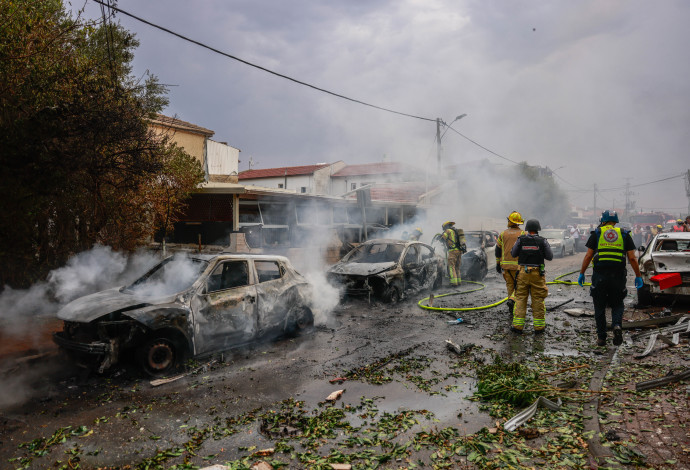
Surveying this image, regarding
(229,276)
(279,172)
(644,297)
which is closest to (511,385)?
(229,276)

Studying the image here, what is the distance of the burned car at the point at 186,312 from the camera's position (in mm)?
4930

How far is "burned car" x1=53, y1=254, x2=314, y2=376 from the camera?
16.2 ft

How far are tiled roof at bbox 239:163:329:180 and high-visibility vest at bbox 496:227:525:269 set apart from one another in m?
32.9

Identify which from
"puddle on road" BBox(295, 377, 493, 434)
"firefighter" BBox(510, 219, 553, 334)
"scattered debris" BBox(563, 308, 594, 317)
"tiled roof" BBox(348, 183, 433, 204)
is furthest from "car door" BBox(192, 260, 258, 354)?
"tiled roof" BBox(348, 183, 433, 204)

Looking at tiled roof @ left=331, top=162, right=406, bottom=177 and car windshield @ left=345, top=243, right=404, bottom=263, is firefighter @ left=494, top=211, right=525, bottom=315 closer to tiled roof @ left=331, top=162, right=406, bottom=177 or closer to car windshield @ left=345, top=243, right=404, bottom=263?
car windshield @ left=345, top=243, right=404, bottom=263

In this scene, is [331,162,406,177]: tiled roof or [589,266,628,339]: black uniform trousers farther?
[331,162,406,177]: tiled roof

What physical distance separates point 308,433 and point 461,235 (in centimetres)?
Result: 986

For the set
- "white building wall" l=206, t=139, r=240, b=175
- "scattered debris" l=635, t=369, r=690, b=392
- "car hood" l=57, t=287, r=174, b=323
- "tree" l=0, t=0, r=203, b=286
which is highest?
"white building wall" l=206, t=139, r=240, b=175

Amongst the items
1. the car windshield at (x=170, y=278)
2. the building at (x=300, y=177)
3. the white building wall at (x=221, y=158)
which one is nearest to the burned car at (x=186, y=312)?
the car windshield at (x=170, y=278)

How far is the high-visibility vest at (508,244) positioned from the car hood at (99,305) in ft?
20.5

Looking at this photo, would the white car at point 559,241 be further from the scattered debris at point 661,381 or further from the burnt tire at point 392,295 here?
the scattered debris at point 661,381

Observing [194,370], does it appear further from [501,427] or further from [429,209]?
[429,209]

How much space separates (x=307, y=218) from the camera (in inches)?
689

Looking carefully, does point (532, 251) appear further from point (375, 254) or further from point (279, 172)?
point (279, 172)
